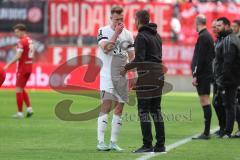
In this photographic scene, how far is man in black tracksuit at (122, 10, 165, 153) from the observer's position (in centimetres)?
1208

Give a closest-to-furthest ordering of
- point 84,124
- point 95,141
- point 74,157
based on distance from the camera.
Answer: point 74,157
point 95,141
point 84,124

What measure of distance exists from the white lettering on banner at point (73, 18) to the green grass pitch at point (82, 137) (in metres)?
10.5

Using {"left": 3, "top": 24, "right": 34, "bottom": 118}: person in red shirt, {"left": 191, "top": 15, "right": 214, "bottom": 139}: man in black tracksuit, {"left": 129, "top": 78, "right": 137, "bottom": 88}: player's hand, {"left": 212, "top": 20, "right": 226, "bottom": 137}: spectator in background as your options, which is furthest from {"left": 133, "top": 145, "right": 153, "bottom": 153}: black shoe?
{"left": 3, "top": 24, "right": 34, "bottom": 118}: person in red shirt

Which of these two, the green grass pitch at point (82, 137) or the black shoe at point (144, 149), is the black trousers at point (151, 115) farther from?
the green grass pitch at point (82, 137)

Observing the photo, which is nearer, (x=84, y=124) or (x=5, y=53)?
(x=84, y=124)

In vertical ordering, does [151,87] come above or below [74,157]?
above

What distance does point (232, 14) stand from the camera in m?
32.2

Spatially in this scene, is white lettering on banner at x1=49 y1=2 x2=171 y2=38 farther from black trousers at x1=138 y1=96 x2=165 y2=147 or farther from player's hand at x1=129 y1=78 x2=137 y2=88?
black trousers at x1=138 y1=96 x2=165 y2=147

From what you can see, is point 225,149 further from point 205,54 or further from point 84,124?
point 84,124

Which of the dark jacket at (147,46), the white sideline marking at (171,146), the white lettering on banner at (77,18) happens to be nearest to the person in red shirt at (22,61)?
the white sideline marking at (171,146)

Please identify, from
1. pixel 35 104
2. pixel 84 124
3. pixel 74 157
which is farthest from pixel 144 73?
pixel 35 104

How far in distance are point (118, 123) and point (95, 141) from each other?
1500 mm

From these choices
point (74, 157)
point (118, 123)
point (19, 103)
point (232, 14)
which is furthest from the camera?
point (232, 14)

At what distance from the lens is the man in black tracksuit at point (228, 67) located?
1453cm
